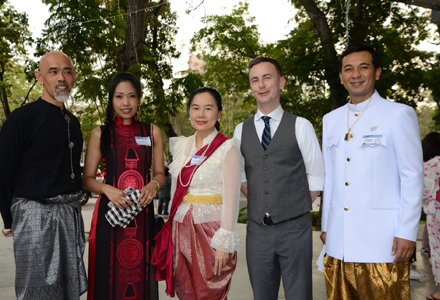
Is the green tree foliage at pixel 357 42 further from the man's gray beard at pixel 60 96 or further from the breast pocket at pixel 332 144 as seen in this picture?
the man's gray beard at pixel 60 96

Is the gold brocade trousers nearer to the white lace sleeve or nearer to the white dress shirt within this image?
the white dress shirt

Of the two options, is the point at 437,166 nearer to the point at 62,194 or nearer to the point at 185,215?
the point at 185,215

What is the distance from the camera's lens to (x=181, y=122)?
102ft

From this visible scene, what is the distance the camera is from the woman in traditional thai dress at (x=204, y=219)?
227cm

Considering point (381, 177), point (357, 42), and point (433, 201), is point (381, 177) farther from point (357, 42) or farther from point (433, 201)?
point (357, 42)

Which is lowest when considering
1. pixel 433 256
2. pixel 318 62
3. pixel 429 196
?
pixel 433 256

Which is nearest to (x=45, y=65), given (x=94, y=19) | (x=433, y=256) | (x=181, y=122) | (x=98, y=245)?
(x=98, y=245)

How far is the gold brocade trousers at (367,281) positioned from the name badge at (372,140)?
2.15 feet

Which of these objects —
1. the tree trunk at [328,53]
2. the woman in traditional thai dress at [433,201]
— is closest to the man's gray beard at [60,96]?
the woman in traditional thai dress at [433,201]

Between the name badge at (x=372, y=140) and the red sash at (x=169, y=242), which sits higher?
the name badge at (x=372, y=140)

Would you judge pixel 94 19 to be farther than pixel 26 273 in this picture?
Yes

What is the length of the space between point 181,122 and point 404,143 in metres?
29.5

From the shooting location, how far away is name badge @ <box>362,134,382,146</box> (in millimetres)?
2117

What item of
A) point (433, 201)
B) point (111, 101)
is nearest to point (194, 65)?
point (433, 201)
